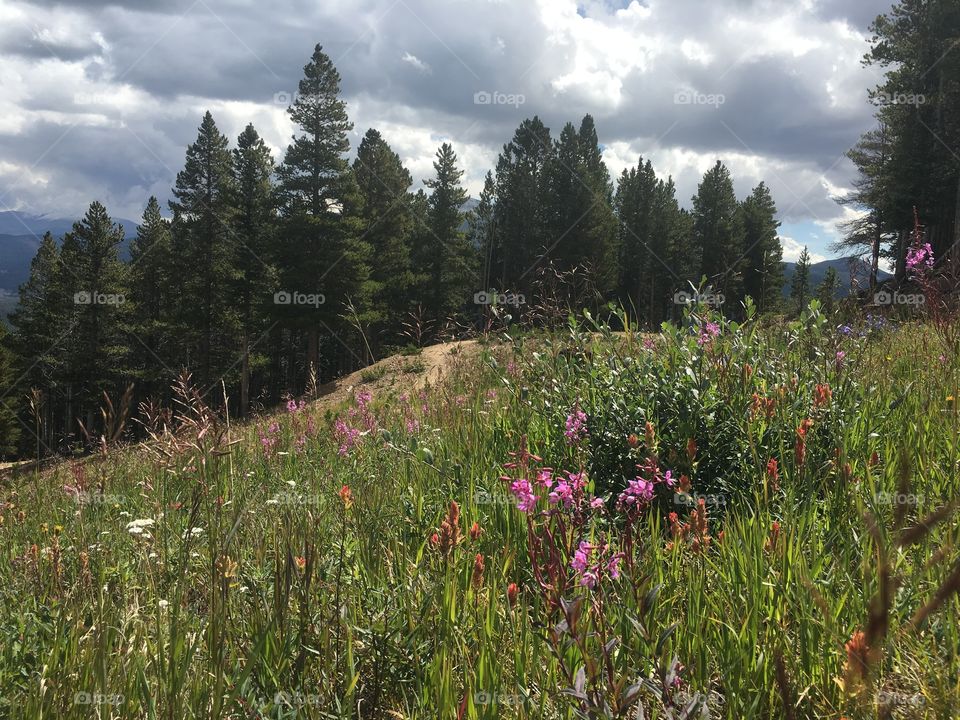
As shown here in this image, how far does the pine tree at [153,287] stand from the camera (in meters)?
40.2

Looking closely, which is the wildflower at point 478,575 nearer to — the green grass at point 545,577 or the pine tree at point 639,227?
the green grass at point 545,577

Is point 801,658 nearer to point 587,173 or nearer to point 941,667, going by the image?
point 941,667

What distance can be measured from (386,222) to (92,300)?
17.4 metres

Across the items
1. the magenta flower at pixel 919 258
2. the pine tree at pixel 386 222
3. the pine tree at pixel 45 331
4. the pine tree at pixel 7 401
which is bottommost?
the pine tree at pixel 7 401

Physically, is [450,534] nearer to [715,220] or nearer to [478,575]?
[478,575]

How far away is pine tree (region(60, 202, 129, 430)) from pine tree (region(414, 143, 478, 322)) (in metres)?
18.0

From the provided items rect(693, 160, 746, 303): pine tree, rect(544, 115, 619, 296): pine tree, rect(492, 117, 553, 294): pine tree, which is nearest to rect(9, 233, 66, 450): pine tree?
rect(492, 117, 553, 294): pine tree

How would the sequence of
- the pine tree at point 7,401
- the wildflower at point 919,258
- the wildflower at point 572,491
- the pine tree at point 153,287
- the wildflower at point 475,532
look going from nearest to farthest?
the wildflower at point 572,491 < the wildflower at point 475,532 < the wildflower at point 919,258 < the pine tree at point 7,401 < the pine tree at point 153,287

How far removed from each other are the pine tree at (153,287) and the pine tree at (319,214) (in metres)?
13.3

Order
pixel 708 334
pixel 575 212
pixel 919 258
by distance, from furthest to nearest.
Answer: pixel 575 212, pixel 919 258, pixel 708 334

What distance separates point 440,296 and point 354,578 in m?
39.8

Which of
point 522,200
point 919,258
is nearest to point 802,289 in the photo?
point 919,258

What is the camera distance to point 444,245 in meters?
41.5

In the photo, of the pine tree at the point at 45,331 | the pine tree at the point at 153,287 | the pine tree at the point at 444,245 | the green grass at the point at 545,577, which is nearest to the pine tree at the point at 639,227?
the pine tree at the point at 444,245
